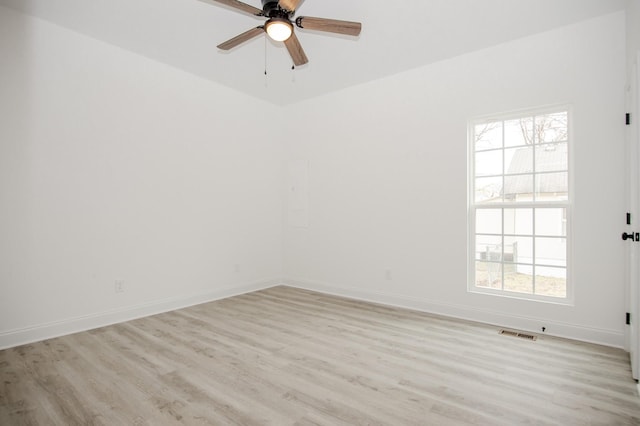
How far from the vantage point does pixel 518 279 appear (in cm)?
353

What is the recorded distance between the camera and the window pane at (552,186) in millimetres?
3289

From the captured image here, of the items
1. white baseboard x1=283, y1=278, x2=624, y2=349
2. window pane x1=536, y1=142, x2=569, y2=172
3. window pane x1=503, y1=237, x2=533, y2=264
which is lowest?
white baseboard x1=283, y1=278, x2=624, y2=349

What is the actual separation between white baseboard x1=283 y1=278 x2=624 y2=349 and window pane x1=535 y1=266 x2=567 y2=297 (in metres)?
0.29

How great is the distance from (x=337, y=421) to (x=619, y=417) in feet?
5.40

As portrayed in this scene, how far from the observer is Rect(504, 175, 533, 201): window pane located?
3492 millimetres

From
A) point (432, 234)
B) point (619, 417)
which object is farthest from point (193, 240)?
point (619, 417)

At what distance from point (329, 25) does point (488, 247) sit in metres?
2.84

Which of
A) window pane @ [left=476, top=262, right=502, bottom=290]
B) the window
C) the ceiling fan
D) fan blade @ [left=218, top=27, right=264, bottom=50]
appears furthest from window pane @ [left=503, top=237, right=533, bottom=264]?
fan blade @ [left=218, top=27, right=264, bottom=50]

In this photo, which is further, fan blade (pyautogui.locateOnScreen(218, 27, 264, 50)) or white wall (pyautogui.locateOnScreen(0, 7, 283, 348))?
white wall (pyautogui.locateOnScreen(0, 7, 283, 348))

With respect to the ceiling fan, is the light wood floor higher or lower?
lower

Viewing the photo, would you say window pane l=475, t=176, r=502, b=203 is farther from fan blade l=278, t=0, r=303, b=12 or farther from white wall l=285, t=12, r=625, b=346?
fan blade l=278, t=0, r=303, b=12

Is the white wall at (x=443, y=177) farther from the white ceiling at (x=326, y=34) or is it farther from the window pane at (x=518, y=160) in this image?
the window pane at (x=518, y=160)

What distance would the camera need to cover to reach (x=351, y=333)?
10.9 feet

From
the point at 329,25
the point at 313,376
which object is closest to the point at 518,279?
the point at 313,376
